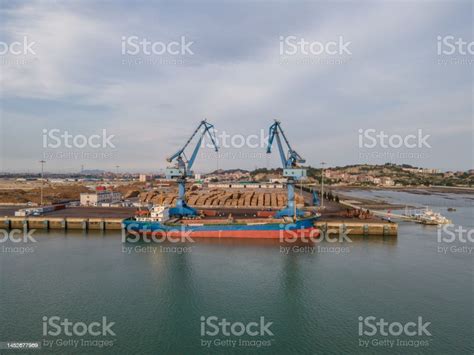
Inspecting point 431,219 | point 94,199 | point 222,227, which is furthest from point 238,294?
point 94,199

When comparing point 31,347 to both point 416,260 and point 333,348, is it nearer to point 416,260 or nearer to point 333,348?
point 333,348

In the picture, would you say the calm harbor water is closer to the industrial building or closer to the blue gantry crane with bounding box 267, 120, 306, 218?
the blue gantry crane with bounding box 267, 120, 306, 218

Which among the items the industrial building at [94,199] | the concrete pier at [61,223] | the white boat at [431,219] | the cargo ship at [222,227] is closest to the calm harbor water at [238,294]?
the cargo ship at [222,227]

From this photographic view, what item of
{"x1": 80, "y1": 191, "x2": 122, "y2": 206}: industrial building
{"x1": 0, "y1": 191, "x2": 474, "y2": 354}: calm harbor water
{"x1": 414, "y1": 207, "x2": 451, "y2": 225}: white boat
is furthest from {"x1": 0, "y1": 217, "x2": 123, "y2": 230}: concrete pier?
{"x1": 414, "y1": 207, "x2": 451, "y2": 225}: white boat

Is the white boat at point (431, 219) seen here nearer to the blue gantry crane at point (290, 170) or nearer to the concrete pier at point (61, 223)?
the blue gantry crane at point (290, 170)

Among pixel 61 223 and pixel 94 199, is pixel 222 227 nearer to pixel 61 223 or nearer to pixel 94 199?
pixel 61 223

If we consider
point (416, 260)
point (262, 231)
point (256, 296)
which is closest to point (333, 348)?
point (256, 296)
